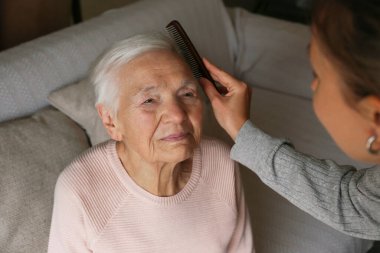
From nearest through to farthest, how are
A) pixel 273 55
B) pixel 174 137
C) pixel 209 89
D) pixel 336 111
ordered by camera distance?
pixel 336 111 → pixel 174 137 → pixel 209 89 → pixel 273 55

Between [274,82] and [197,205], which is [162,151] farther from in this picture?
[274,82]

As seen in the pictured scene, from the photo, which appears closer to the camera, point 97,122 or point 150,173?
point 150,173

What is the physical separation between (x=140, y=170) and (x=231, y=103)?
29cm

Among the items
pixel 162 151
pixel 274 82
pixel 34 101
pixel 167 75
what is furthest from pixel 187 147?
pixel 274 82

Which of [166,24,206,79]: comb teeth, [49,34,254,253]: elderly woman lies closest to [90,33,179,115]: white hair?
[49,34,254,253]: elderly woman

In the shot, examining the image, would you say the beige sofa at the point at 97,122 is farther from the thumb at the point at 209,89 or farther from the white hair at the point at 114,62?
the thumb at the point at 209,89

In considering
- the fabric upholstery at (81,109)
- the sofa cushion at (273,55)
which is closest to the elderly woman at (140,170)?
the fabric upholstery at (81,109)

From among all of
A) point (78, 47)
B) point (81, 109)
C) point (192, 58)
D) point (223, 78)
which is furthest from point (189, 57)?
point (78, 47)

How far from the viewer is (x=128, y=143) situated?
1222mm

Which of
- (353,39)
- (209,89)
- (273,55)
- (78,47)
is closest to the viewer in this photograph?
(353,39)

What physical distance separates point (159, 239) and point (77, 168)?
0.91 feet

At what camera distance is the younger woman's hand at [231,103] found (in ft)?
3.97

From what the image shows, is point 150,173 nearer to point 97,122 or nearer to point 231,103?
point 231,103

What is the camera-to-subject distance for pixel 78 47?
5.67 ft
